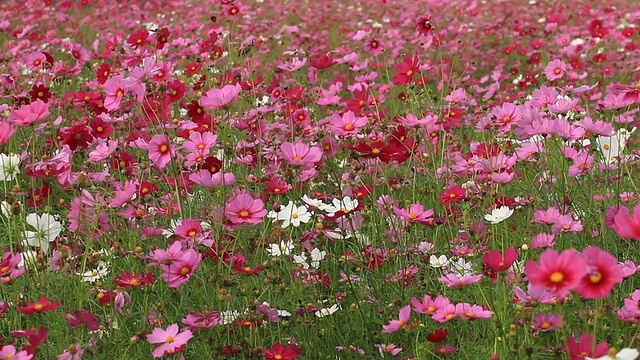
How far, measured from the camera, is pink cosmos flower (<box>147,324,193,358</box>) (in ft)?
4.49

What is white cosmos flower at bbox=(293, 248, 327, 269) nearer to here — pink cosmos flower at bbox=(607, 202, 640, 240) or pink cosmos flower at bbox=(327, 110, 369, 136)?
pink cosmos flower at bbox=(327, 110, 369, 136)

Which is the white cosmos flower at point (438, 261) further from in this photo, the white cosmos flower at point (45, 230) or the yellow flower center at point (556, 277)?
the white cosmos flower at point (45, 230)

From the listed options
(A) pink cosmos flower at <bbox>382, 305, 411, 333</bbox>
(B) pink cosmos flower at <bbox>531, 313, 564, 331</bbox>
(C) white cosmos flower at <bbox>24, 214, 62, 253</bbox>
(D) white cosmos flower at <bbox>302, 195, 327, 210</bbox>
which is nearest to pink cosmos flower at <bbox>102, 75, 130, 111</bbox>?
(C) white cosmos flower at <bbox>24, 214, 62, 253</bbox>

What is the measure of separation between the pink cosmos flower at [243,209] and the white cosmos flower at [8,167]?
0.55 metres

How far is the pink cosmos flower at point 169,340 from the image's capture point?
4.49 feet

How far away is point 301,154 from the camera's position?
178cm

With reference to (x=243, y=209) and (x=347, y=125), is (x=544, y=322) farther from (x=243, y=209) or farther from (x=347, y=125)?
(x=347, y=125)

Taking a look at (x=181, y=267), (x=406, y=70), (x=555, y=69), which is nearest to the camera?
(x=181, y=267)

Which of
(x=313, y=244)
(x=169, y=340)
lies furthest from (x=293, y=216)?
(x=169, y=340)

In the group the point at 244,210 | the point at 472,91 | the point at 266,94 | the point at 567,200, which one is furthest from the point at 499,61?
the point at 244,210

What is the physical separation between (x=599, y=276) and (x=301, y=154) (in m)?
0.89

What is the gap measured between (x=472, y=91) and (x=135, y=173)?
6.82 feet

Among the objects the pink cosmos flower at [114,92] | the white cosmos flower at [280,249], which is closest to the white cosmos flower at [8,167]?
the pink cosmos flower at [114,92]

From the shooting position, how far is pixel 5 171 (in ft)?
5.79
